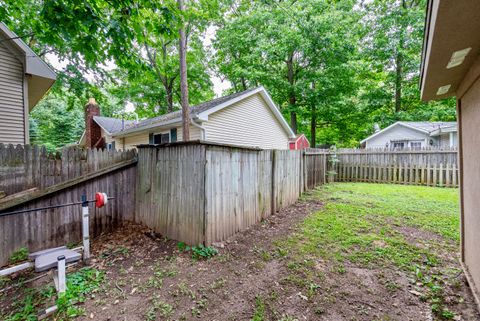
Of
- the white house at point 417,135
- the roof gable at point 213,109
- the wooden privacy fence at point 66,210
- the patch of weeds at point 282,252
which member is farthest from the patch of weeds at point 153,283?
the white house at point 417,135

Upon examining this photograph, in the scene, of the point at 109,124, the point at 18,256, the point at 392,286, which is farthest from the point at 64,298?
the point at 109,124

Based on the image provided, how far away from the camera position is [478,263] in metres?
2.49

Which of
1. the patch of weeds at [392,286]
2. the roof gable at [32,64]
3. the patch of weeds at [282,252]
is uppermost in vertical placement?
the roof gable at [32,64]

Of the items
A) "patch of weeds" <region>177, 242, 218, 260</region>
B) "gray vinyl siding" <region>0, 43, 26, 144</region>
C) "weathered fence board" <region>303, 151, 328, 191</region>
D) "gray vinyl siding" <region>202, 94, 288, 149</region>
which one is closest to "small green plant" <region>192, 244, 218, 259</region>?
"patch of weeds" <region>177, 242, 218, 260</region>

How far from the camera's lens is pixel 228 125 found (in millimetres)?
10438

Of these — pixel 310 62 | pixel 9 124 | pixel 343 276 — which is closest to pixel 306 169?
pixel 343 276

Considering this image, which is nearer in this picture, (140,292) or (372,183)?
(140,292)

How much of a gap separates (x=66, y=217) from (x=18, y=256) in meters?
0.82

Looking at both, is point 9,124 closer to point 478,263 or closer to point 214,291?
point 214,291

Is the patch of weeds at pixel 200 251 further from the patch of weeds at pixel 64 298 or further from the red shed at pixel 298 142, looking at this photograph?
the red shed at pixel 298 142

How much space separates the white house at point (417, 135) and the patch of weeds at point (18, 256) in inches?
759

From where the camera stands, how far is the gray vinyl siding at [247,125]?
9.86 meters

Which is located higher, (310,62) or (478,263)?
(310,62)

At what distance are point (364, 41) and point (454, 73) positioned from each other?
69.1 ft
